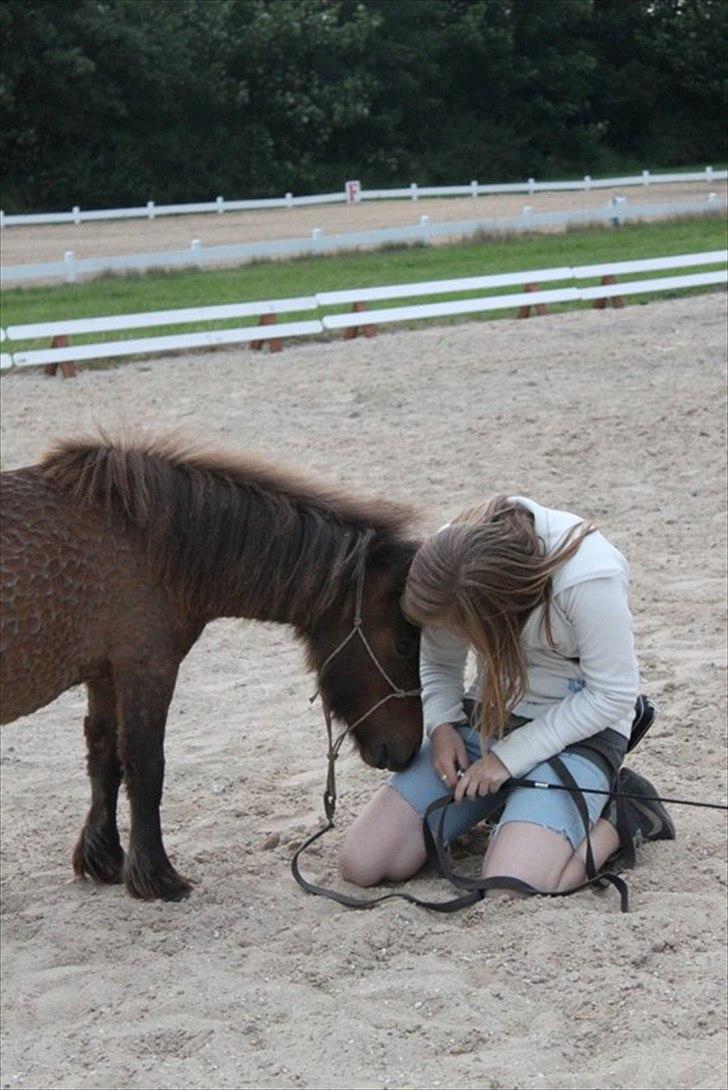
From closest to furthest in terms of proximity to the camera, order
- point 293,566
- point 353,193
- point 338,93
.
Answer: point 293,566 < point 353,193 < point 338,93

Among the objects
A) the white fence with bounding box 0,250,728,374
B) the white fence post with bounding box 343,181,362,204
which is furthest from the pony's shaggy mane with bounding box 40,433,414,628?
the white fence post with bounding box 343,181,362,204

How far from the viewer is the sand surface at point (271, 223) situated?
89.9 feet

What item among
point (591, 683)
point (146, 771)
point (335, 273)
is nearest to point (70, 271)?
point (335, 273)

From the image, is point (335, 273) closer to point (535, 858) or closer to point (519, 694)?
point (519, 694)

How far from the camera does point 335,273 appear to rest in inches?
781

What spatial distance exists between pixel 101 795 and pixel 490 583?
5.23 ft

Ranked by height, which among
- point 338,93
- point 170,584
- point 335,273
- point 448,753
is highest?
point 338,93

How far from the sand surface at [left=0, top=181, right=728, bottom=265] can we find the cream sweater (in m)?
21.9

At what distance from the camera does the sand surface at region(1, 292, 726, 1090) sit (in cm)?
353

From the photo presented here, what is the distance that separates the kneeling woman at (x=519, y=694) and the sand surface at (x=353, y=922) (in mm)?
171

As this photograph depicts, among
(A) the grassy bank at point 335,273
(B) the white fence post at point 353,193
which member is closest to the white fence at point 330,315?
(A) the grassy bank at point 335,273

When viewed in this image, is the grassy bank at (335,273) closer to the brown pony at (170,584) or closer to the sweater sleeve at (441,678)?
the brown pony at (170,584)

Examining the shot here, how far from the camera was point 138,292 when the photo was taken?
61.7ft

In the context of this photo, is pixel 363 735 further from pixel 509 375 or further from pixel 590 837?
pixel 509 375
